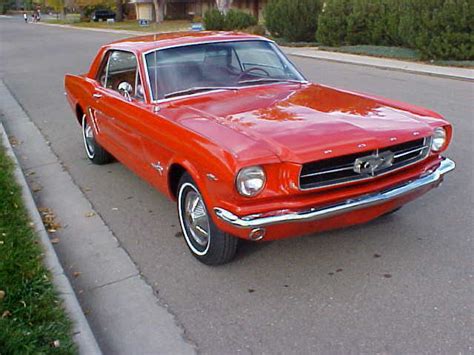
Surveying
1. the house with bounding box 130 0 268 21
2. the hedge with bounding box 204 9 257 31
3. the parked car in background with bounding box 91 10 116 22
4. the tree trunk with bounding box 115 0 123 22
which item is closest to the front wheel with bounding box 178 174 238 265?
the hedge with bounding box 204 9 257 31

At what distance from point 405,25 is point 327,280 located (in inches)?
556

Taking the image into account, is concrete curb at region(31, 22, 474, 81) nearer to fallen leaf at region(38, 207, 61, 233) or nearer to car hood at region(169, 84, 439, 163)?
car hood at region(169, 84, 439, 163)

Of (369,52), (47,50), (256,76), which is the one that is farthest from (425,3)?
(47,50)

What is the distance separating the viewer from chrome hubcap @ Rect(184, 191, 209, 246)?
3.59 metres

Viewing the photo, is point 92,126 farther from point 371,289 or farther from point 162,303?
point 371,289

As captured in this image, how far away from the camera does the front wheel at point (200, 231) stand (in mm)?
3416

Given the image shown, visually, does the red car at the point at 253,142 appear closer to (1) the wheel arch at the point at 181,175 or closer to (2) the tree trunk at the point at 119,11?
(1) the wheel arch at the point at 181,175

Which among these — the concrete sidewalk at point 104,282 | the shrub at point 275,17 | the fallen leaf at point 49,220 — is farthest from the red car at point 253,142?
the shrub at point 275,17

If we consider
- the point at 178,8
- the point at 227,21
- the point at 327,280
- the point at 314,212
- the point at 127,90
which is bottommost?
the point at 327,280

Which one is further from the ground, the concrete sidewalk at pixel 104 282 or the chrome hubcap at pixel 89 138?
the chrome hubcap at pixel 89 138

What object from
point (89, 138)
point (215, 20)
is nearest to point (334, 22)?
point (215, 20)

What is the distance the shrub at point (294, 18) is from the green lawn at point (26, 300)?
18.2 m

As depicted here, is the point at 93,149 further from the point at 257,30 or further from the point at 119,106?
the point at 257,30

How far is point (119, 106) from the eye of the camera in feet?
15.1
